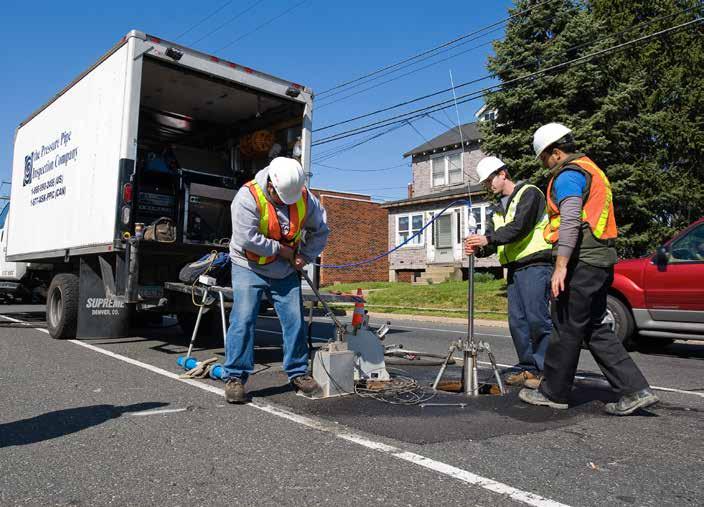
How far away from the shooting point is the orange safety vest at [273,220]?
15.8 ft

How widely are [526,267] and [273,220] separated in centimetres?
226

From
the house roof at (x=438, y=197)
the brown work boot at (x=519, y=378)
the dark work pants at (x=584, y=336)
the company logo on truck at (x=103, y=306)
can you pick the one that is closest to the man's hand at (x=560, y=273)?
the dark work pants at (x=584, y=336)

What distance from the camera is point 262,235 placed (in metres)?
4.77

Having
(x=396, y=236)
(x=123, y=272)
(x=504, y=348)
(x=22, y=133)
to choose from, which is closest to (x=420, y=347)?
(x=504, y=348)

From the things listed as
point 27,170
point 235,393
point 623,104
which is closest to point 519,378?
point 235,393

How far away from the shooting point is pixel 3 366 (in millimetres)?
6406

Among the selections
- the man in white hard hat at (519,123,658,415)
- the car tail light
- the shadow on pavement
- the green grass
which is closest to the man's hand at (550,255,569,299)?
the man in white hard hat at (519,123,658,415)

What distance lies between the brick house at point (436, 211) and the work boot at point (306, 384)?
22301mm

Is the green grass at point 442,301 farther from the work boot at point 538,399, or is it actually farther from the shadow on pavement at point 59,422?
the shadow on pavement at point 59,422

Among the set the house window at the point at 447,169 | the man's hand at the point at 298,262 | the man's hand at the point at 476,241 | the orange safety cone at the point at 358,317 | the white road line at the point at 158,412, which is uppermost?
the house window at the point at 447,169

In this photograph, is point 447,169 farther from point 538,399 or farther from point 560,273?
point 560,273

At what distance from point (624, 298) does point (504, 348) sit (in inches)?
71.8

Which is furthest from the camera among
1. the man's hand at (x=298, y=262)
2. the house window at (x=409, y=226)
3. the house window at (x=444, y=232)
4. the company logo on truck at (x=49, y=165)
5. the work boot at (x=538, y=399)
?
the house window at (x=409, y=226)

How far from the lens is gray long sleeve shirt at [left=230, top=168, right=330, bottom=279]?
4.71 metres
